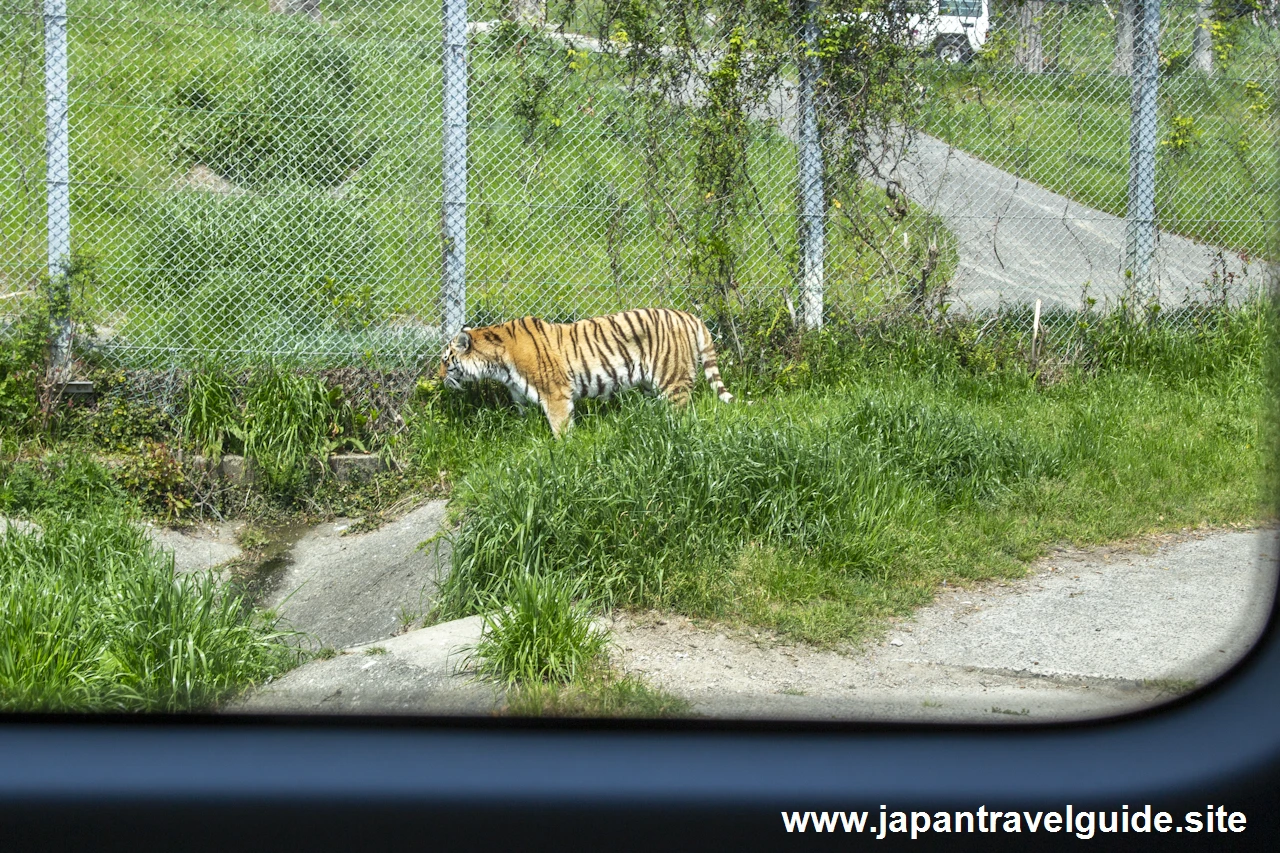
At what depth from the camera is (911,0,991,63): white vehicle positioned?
8938 millimetres

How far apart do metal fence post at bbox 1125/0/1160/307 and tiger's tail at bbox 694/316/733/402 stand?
3.43m

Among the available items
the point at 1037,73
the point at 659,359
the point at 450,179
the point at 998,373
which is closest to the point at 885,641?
the point at 659,359

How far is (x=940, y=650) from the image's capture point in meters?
5.14

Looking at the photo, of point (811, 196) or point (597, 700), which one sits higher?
point (811, 196)

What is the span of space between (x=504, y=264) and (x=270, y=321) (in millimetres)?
1661

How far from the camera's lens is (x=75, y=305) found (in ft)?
25.0

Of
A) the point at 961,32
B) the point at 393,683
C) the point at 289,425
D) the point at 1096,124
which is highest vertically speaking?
the point at 961,32

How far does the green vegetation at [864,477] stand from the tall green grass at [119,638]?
3.73ft

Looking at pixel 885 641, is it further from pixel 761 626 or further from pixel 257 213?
pixel 257 213

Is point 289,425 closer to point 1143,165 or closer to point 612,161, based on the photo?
point 612,161

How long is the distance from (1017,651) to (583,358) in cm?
390

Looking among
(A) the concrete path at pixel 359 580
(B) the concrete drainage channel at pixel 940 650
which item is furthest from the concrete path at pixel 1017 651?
(A) the concrete path at pixel 359 580

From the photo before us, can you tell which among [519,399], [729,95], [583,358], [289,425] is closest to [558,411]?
[519,399]

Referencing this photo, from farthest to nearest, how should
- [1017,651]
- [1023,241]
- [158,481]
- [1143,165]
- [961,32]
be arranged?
[1023,241] → [1143,165] → [961,32] → [158,481] → [1017,651]
